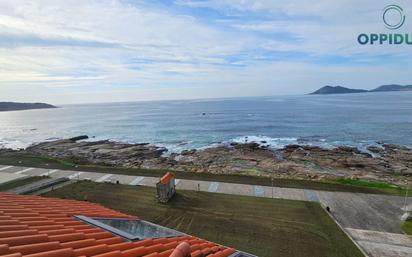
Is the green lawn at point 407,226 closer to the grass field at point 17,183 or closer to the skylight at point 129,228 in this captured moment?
the skylight at point 129,228

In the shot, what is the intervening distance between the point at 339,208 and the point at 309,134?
45026 millimetres

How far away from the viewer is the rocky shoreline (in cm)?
3669

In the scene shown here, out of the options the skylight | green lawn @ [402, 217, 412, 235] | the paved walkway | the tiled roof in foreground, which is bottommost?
green lawn @ [402, 217, 412, 235]

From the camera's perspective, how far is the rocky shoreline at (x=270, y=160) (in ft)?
120

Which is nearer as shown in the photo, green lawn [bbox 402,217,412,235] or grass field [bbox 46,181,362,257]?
grass field [bbox 46,181,362,257]

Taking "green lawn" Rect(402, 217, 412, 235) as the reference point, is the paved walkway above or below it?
above

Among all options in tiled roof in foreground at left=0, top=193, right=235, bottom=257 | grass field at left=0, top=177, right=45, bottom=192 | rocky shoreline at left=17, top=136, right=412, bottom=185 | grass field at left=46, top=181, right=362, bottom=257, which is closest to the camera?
tiled roof in foreground at left=0, top=193, right=235, bottom=257

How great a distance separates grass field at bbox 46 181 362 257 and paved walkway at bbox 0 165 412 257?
142 centimetres

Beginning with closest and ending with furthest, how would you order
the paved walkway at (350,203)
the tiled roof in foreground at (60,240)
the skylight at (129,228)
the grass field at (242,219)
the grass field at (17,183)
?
the tiled roof in foreground at (60,240) < the skylight at (129,228) < the grass field at (242,219) < the paved walkway at (350,203) < the grass field at (17,183)

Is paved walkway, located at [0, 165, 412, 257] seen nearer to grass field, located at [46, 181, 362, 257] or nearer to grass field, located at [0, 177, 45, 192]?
grass field, located at [46, 181, 362, 257]

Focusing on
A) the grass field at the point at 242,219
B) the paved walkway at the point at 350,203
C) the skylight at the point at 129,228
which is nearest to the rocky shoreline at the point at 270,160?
the paved walkway at the point at 350,203

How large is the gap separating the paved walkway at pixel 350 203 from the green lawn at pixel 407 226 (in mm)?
361

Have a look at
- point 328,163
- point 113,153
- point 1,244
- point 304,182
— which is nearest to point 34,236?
point 1,244

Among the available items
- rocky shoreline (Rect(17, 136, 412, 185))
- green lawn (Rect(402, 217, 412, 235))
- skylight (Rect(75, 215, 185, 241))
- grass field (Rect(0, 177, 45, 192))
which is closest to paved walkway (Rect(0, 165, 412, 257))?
green lawn (Rect(402, 217, 412, 235))
